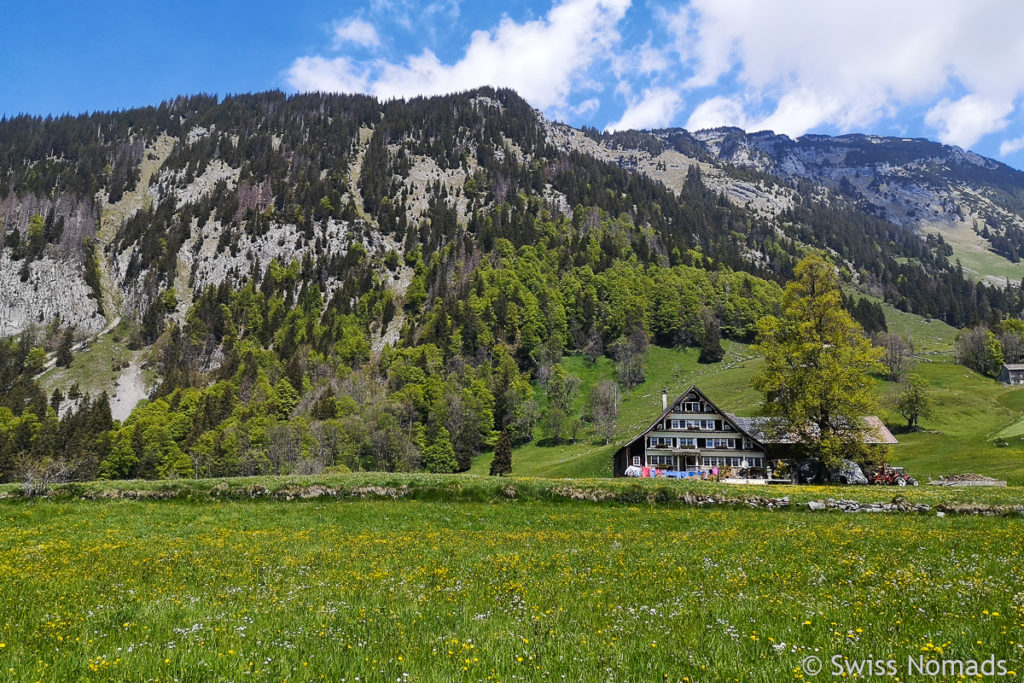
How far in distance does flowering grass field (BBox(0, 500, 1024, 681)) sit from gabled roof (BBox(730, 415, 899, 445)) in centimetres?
2543

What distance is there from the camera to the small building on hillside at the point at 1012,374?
13175 cm

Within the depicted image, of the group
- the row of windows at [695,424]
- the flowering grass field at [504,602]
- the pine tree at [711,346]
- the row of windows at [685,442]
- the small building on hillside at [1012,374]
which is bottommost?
the row of windows at [685,442]

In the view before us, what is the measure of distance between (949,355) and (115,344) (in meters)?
276

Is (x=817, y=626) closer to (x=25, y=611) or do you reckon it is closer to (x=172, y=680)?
(x=172, y=680)

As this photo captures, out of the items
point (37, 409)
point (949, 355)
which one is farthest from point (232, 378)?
point (949, 355)

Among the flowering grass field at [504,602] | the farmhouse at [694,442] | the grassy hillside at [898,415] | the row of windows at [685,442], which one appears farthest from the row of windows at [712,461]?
the flowering grass field at [504,602]

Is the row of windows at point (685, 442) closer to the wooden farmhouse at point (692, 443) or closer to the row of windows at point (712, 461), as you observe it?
the wooden farmhouse at point (692, 443)

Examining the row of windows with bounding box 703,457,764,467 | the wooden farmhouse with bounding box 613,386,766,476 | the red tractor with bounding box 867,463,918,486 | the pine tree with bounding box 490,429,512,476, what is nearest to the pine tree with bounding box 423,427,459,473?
the pine tree with bounding box 490,429,512,476

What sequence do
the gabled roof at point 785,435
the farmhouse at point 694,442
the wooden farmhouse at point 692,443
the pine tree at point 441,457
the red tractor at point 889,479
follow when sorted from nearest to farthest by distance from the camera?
the gabled roof at point 785,435 → the red tractor at point 889,479 → the farmhouse at point 694,442 → the wooden farmhouse at point 692,443 → the pine tree at point 441,457

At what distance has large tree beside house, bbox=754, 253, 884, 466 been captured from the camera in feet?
131

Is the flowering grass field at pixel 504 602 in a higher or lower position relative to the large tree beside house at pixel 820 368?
lower

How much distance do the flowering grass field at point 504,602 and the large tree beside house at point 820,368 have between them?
21.6 metres

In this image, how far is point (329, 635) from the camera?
27.9 feet

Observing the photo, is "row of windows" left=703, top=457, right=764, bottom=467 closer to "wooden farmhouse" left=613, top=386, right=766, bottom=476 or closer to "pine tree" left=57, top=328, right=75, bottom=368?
"wooden farmhouse" left=613, top=386, right=766, bottom=476
